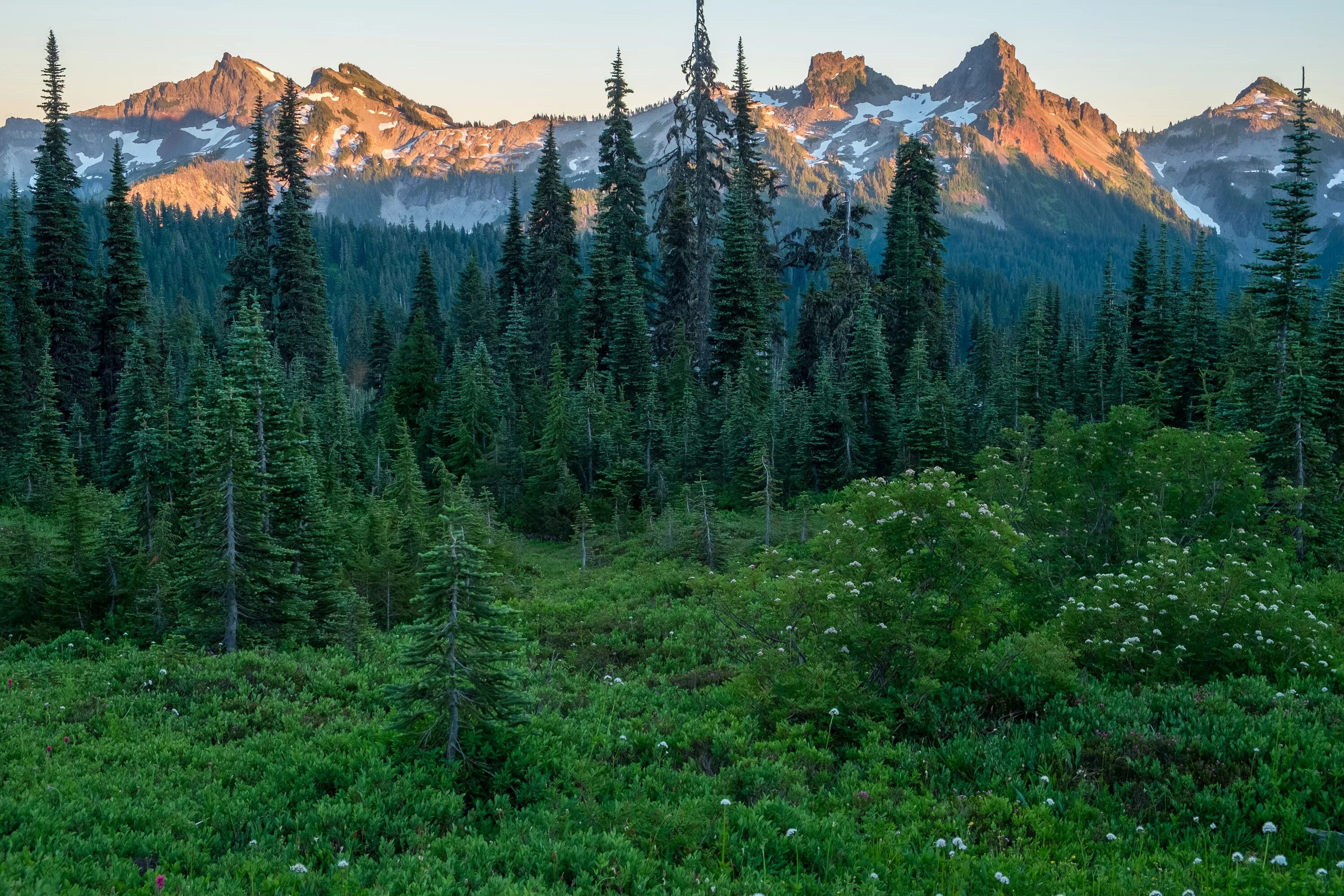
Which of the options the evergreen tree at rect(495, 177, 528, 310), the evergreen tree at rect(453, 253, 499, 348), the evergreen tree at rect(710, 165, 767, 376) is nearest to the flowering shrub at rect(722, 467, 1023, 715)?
the evergreen tree at rect(710, 165, 767, 376)

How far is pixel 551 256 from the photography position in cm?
5444

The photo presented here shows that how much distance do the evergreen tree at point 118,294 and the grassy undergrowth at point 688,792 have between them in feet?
156

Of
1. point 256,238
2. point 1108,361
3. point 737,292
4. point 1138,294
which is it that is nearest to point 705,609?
point 737,292

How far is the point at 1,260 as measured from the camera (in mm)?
53594

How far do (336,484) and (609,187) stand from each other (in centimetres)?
2951

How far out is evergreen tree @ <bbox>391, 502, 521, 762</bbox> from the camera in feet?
30.2

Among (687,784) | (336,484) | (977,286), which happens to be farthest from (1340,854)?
(977,286)

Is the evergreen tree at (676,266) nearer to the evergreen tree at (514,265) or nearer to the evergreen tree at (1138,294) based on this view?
the evergreen tree at (514,265)

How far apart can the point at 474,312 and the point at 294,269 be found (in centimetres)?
1440

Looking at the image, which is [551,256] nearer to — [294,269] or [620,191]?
[620,191]

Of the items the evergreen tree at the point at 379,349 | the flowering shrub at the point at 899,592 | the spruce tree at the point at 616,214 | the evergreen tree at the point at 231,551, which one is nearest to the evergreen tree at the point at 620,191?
the spruce tree at the point at 616,214

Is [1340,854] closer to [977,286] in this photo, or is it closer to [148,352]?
[148,352]

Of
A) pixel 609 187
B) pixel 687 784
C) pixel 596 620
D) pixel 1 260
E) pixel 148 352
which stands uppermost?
pixel 609 187

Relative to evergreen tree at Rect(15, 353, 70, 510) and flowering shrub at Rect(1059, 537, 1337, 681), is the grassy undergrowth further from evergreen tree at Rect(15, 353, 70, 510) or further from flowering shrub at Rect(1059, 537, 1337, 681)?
evergreen tree at Rect(15, 353, 70, 510)
